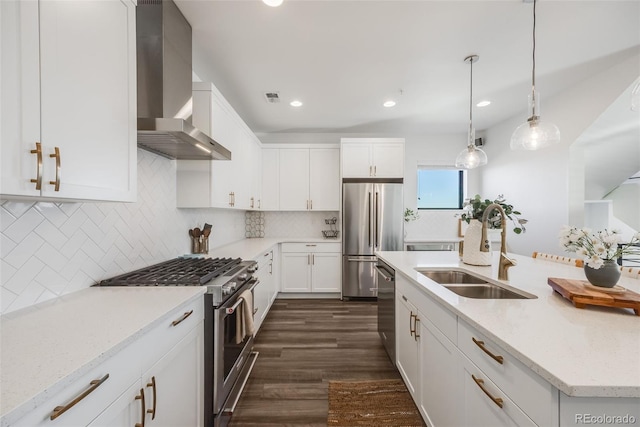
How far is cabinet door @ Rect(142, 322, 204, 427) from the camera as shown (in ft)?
3.35

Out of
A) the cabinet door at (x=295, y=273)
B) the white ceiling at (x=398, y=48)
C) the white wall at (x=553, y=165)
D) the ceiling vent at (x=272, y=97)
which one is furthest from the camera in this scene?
the cabinet door at (x=295, y=273)

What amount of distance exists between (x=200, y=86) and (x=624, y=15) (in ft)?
10.8

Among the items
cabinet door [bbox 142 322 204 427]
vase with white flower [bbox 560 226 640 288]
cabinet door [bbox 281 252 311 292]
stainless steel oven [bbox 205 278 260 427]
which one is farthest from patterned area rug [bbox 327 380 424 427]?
cabinet door [bbox 281 252 311 292]

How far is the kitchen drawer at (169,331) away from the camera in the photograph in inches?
39.5

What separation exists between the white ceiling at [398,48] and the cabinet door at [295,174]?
83cm

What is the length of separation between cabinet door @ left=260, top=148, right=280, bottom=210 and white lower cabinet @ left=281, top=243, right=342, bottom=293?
0.75 metres

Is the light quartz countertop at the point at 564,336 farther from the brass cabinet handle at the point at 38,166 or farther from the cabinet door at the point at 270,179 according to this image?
the cabinet door at the point at 270,179

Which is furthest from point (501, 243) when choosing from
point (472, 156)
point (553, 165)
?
point (553, 165)

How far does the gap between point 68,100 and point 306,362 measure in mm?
2360

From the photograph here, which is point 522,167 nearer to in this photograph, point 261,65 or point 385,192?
A: point 385,192

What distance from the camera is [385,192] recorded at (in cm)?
394

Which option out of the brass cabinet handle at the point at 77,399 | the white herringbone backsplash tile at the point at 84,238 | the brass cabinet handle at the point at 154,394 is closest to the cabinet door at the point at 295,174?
the white herringbone backsplash tile at the point at 84,238

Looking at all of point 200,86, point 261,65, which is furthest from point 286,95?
point 200,86

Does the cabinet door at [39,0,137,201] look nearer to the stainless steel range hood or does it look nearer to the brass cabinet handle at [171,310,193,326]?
the stainless steel range hood
